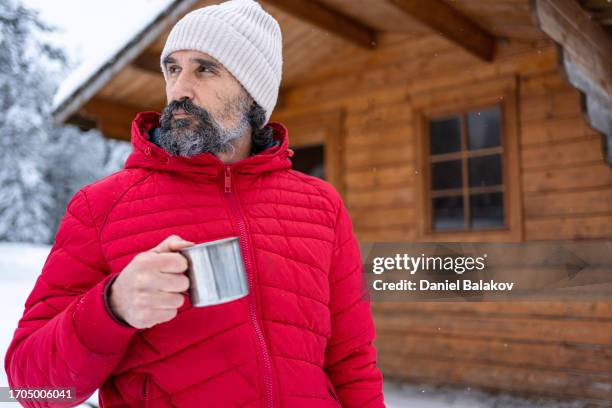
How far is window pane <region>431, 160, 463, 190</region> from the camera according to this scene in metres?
5.63

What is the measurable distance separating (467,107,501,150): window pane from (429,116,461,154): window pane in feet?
0.44

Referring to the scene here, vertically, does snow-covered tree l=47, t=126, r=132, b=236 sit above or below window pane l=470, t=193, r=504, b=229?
above

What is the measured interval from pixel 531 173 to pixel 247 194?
14.1 ft

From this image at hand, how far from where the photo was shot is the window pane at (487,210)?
5328 mm

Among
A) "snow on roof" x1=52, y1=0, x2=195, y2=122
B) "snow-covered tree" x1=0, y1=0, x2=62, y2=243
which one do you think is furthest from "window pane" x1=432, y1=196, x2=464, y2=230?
"snow-covered tree" x1=0, y1=0, x2=62, y2=243

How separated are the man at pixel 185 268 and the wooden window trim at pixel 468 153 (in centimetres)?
392

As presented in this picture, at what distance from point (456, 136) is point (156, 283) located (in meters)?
5.12

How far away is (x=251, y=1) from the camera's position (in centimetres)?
176

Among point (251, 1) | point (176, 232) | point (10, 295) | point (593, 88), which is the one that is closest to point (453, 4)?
point (593, 88)

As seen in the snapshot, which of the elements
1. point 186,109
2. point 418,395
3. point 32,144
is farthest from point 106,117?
point 32,144

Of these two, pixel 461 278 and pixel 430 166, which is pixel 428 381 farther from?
pixel 430 166

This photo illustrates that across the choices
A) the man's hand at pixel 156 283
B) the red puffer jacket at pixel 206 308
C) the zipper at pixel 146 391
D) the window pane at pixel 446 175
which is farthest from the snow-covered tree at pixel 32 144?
the man's hand at pixel 156 283

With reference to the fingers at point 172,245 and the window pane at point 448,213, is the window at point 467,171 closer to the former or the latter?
the window pane at point 448,213

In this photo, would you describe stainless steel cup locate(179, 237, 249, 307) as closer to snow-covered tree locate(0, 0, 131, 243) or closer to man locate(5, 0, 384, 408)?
man locate(5, 0, 384, 408)
